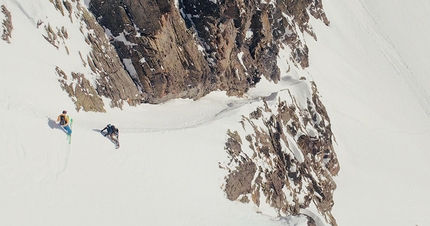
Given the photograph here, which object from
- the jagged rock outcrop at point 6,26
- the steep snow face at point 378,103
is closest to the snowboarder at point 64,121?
the jagged rock outcrop at point 6,26

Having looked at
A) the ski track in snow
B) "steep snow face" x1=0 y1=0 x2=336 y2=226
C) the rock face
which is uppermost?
the ski track in snow

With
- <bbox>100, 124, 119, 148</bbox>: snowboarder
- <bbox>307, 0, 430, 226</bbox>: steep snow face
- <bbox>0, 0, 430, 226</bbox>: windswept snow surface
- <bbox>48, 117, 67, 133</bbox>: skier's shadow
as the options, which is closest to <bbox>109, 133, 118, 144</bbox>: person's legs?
<bbox>100, 124, 119, 148</bbox>: snowboarder

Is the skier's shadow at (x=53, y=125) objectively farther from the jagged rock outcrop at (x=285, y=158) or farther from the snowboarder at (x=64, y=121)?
the jagged rock outcrop at (x=285, y=158)

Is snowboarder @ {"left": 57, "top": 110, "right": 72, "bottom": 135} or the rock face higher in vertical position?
the rock face

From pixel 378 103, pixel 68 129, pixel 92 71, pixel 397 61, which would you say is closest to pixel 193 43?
pixel 92 71

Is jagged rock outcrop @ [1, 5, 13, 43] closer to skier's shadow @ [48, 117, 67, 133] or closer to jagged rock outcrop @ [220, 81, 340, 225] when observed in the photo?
skier's shadow @ [48, 117, 67, 133]

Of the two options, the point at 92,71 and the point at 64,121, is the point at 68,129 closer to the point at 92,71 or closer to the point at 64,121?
the point at 64,121
